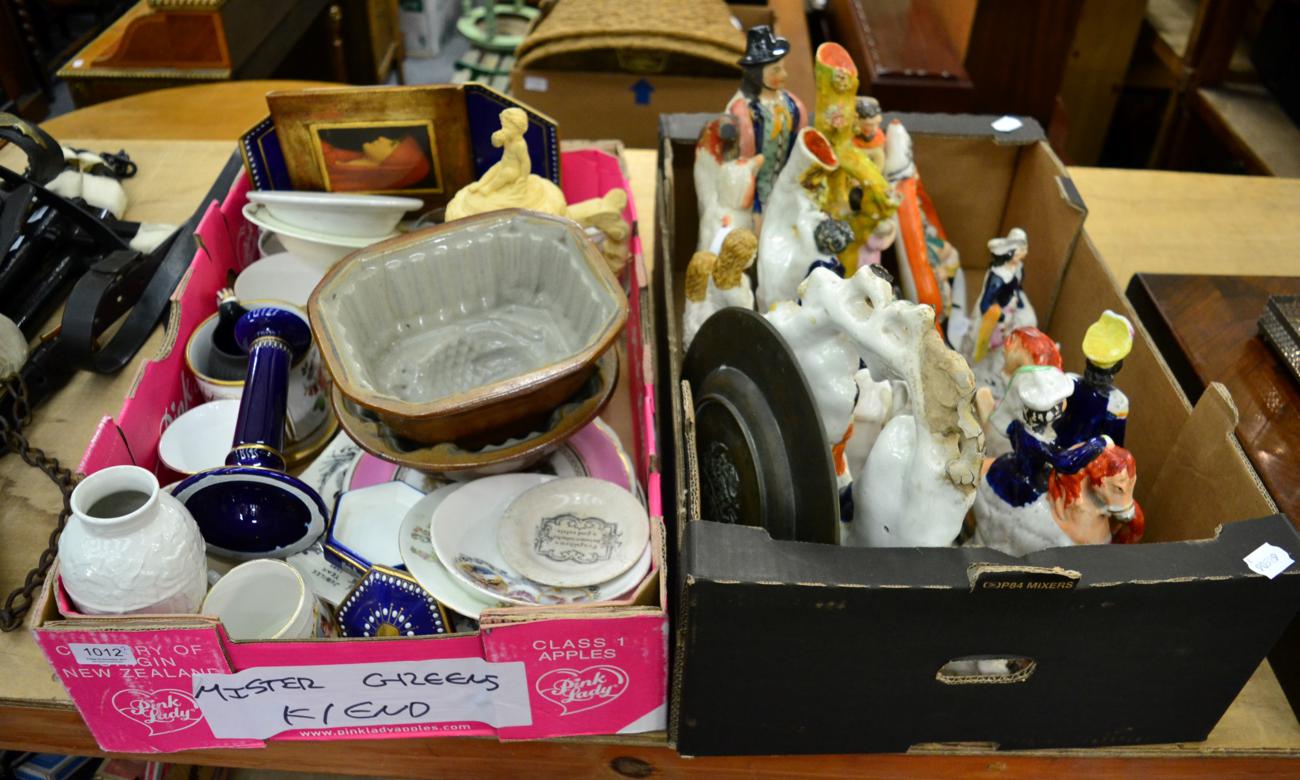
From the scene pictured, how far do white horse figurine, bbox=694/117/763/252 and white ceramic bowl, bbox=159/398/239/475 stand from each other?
24.8 inches

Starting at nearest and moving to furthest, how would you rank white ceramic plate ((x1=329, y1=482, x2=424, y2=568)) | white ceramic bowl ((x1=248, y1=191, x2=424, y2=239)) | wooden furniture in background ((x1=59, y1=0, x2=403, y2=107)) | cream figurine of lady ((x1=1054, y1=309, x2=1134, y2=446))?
cream figurine of lady ((x1=1054, y1=309, x2=1134, y2=446))
white ceramic plate ((x1=329, y1=482, x2=424, y2=568))
white ceramic bowl ((x1=248, y1=191, x2=424, y2=239))
wooden furniture in background ((x1=59, y1=0, x2=403, y2=107))

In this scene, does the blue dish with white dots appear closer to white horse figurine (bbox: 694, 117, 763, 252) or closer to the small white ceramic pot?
the small white ceramic pot

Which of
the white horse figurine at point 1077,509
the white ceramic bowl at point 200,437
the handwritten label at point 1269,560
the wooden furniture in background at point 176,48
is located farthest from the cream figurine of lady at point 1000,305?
the wooden furniture in background at point 176,48

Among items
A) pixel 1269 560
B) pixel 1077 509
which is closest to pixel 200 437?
pixel 1077 509

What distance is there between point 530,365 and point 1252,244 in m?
1.24

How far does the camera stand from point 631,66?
218 centimetres

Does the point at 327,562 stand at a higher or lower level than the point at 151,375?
lower

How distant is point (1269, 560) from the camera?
0.80 m

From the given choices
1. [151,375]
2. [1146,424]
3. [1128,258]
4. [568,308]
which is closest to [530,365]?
[568,308]

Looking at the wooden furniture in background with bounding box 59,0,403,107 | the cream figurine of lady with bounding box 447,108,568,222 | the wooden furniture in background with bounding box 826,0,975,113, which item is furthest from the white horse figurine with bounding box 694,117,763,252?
the wooden furniture in background with bounding box 59,0,403,107

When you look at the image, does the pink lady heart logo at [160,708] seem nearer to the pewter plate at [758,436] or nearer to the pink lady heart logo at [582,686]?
the pink lady heart logo at [582,686]

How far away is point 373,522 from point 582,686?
1.03ft

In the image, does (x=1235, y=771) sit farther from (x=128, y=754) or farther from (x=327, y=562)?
(x=128, y=754)

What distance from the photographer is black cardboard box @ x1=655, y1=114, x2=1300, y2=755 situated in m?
0.77
